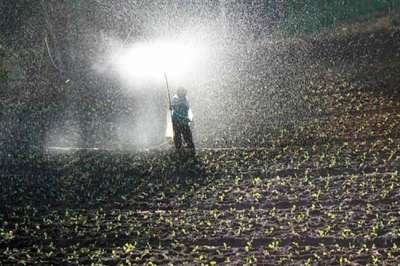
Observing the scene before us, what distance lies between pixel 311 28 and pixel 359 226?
87.9ft

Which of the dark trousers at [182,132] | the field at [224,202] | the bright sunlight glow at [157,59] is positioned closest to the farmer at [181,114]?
the dark trousers at [182,132]

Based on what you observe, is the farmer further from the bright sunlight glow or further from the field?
the bright sunlight glow

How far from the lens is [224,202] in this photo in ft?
44.3

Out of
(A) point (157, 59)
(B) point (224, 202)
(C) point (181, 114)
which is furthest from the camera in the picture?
(A) point (157, 59)

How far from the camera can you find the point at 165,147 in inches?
738

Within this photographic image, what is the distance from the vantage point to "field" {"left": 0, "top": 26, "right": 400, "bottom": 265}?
10.9 m

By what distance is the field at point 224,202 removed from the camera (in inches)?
428

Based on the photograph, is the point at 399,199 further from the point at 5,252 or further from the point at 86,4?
the point at 86,4

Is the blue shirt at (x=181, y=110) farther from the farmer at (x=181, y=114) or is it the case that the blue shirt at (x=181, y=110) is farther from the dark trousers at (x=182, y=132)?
the dark trousers at (x=182, y=132)

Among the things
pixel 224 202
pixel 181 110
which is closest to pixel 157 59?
pixel 181 110

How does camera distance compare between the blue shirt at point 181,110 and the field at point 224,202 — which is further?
the blue shirt at point 181,110

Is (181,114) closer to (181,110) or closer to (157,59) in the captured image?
(181,110)

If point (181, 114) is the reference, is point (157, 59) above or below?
above

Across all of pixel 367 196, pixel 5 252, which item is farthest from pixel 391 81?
pixel 5 252
